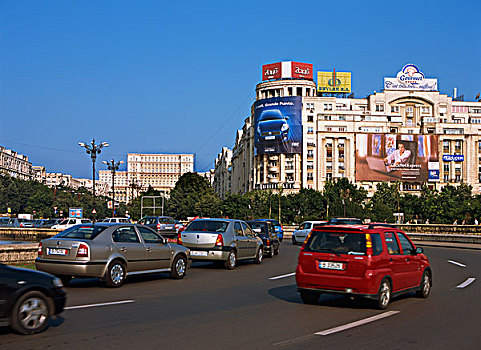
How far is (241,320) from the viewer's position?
920 centimetres

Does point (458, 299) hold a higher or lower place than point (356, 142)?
lower

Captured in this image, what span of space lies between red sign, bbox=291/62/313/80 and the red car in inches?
4603

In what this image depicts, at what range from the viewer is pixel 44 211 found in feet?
350

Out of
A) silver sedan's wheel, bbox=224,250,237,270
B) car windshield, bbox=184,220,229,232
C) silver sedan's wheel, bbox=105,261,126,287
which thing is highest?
car windshield, bbox=184,220,229,232

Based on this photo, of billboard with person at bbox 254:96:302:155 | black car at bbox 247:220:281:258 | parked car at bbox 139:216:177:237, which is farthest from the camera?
billboard with person at bbox 254:96:302:155

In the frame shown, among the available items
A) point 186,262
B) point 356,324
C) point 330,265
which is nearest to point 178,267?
point 186,262

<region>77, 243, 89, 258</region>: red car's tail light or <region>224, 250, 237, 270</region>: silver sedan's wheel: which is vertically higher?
<region>77, 243, 89, 258</region>: red car's tail light

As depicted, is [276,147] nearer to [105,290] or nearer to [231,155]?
[231,155]

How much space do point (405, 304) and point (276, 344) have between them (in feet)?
16.3

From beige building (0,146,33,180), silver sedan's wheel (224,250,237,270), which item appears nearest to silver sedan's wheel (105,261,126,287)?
silver sedan's wheel (224,250,237,270)

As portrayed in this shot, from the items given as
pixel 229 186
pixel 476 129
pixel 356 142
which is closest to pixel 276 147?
pixel 356 142

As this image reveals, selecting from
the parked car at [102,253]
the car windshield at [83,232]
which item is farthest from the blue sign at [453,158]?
the car windshield at [83,232]

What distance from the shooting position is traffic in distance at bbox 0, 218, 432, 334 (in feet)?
25.6

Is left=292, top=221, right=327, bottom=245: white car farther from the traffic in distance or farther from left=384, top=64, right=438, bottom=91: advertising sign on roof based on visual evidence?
left=384, top=64, right=438, bottom=91: advertising sign on roof
